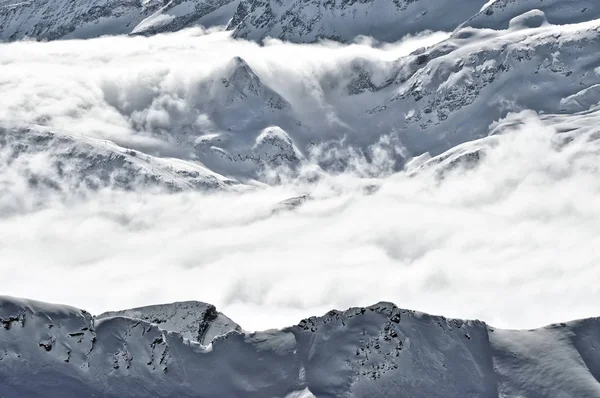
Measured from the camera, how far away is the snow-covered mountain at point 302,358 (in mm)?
168375

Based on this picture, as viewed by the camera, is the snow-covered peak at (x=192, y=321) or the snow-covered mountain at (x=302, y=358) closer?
the snow-covered mountain at (x=302, y=358)

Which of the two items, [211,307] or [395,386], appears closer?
[395,386]

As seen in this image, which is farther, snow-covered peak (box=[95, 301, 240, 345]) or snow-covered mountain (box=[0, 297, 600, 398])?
snow-covered peak (box=[95, 301, 240, 345])

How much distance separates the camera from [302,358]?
6885 inches

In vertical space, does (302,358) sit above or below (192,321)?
below

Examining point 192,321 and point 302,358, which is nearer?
point 302,358

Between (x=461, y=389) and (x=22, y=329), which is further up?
(x=22, y=329)

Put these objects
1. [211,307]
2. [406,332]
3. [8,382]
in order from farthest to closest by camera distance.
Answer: [211,307] → [406,332] → [8,382]

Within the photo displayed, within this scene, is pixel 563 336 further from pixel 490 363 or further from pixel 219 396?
pixel 219 396

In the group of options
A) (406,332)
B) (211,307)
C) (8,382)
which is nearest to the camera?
(8,382)

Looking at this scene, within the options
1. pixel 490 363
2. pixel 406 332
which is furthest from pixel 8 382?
pixel 490 363

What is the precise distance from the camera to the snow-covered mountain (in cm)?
16838

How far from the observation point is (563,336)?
177 metres

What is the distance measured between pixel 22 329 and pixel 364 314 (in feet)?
202
